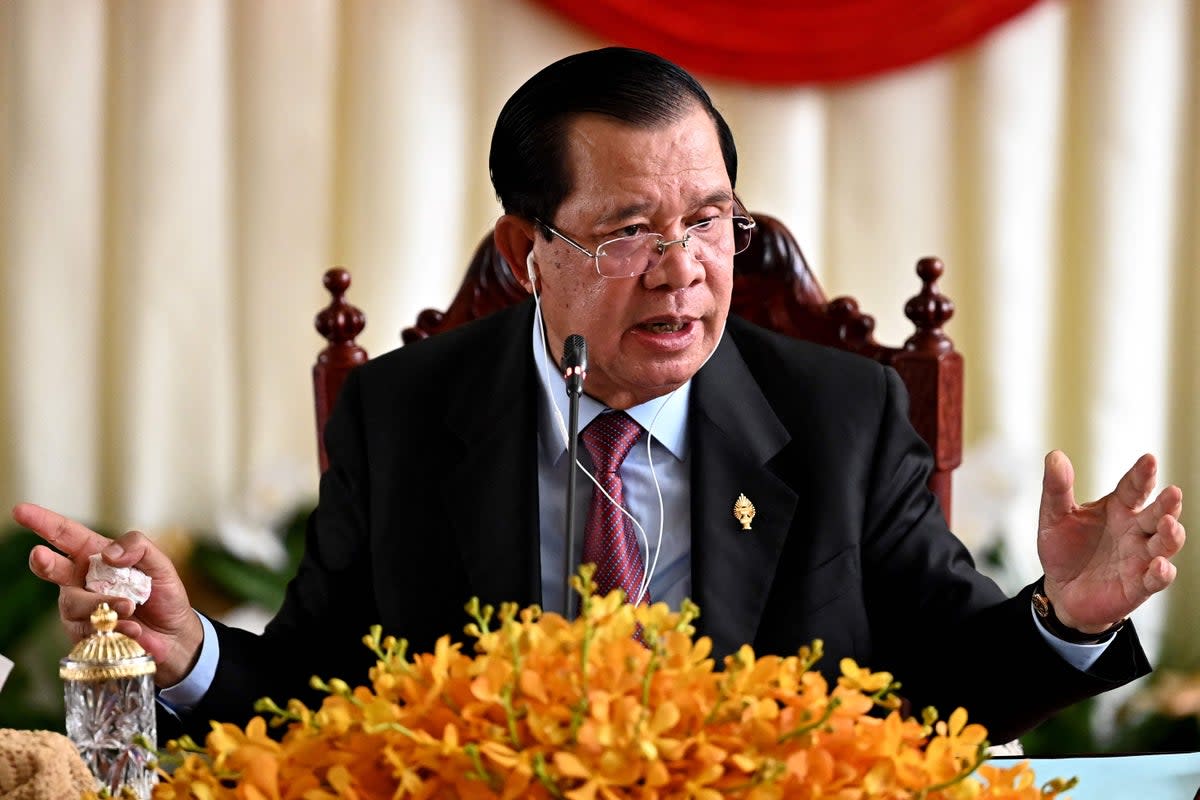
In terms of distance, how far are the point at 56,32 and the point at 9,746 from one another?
6.80 ft

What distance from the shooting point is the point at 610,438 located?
1.80 meters

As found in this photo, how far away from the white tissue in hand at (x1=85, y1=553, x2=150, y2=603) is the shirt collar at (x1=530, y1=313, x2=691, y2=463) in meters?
0.60

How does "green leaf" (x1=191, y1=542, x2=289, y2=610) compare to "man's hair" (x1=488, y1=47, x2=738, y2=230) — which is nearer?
"man's hair" (x1=488, y1=47, x2=738, y2=230)

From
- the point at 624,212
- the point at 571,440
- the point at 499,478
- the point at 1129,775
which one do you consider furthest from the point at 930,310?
the point at 571,440

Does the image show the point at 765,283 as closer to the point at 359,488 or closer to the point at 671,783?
the point at 359,488

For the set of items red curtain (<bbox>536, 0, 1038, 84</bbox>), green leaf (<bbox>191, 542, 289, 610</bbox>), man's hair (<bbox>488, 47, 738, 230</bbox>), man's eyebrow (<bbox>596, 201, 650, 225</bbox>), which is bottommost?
green leaf (<bbox>191, 542, 289, 610</bbox>)

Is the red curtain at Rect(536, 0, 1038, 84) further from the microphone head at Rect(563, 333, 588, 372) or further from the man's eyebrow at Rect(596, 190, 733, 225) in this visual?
the microphone head at Rect(563, 333, 588, 372)

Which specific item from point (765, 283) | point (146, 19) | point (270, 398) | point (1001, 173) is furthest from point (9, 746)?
point (1001, 173)

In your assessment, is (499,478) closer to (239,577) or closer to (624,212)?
(624,212)

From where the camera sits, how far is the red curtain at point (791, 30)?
2.73 m

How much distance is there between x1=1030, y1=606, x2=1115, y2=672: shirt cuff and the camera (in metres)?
1.56

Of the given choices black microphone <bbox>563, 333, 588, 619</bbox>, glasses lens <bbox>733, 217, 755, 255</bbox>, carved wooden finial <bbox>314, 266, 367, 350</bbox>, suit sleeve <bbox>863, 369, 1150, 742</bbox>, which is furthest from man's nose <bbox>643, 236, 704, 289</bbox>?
carved wooden finial <bbox>314, 266, 367, 350</bbox>

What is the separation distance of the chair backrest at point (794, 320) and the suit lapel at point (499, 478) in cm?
21

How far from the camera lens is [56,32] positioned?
9.08ft
